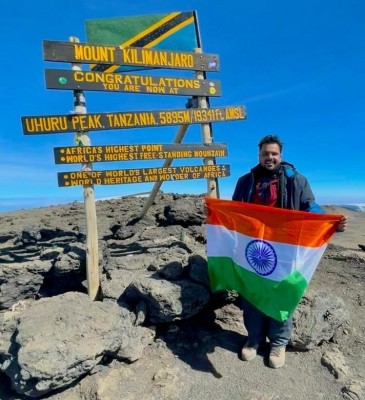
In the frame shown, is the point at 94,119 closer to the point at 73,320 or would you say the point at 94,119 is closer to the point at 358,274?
the point at 73,320

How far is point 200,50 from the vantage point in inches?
252

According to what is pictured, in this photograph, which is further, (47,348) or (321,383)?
(321,383)

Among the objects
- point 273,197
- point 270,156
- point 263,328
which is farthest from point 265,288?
point 270,156

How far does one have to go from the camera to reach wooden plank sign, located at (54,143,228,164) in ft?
17.3

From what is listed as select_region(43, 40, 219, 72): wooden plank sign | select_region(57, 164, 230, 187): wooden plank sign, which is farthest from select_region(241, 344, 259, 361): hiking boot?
select_region(43, 40, 219, 72): wooden plank sign

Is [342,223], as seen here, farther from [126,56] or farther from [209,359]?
[126,56]

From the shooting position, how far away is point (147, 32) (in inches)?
242

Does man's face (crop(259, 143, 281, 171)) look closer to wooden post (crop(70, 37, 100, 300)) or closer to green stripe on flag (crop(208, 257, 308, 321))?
green stripe on flag (crop(208, 257, 308, 321))

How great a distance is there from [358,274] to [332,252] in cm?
119

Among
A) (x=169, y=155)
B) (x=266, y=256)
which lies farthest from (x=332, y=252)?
(x=169, y=155)

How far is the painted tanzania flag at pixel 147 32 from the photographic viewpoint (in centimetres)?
586

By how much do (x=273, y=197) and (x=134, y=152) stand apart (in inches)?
92.8

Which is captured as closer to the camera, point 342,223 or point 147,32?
point 342,223

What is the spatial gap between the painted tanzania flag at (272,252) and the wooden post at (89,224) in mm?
1939
